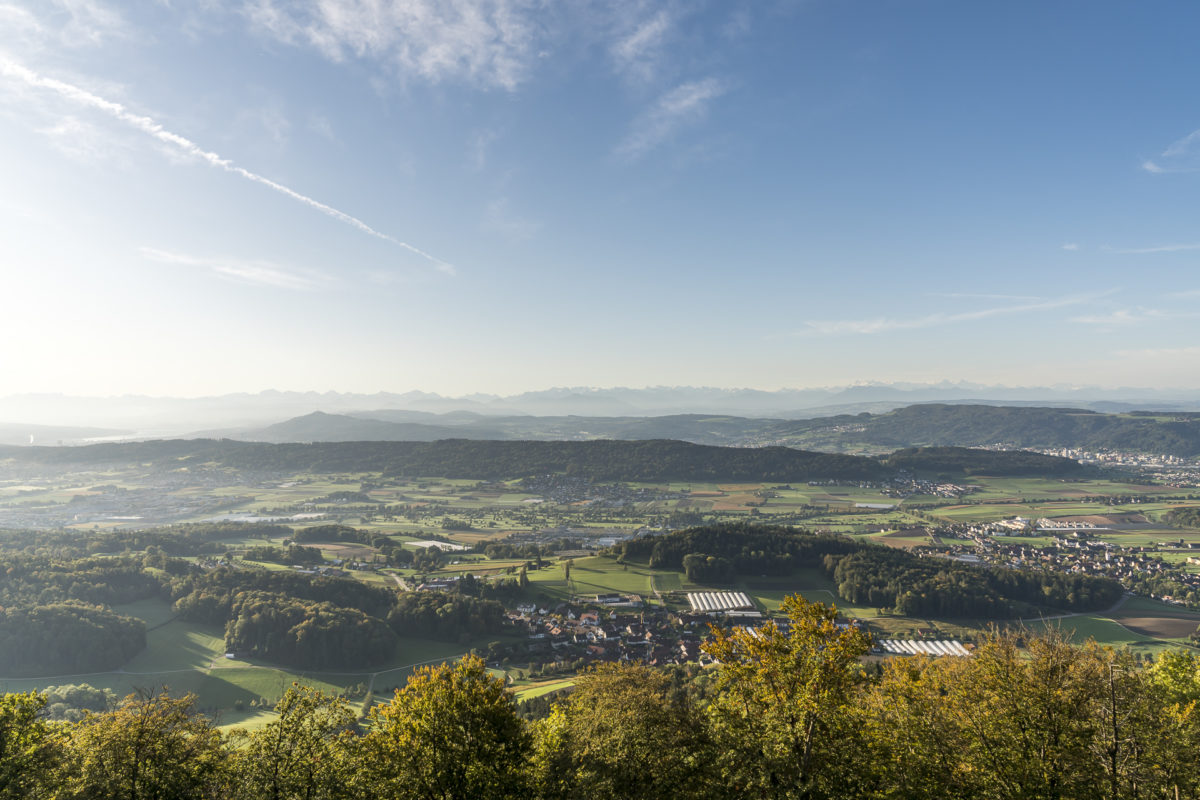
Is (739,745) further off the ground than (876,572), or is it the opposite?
(739,745)

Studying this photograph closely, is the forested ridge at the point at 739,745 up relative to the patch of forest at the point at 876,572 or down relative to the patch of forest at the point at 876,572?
up

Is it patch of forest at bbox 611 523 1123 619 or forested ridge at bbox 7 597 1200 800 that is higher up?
forested ridge at bbox 7 597 1200 800

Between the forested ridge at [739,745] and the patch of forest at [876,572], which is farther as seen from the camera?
the patch of forest at [876,572]

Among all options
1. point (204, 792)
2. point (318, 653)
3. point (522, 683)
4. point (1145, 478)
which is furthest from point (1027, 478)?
point (204, 792)

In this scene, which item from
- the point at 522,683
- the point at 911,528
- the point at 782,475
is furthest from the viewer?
the point at 782,475

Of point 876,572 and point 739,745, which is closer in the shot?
point 739,745

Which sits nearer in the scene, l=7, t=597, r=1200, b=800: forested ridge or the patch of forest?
l=7, t=597, r=1200, b=800: forested ridge

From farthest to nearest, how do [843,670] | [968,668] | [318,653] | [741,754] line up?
[318,653], [968,668], [741,754], [843,670]

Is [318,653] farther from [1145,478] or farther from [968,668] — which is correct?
[1145,478]
